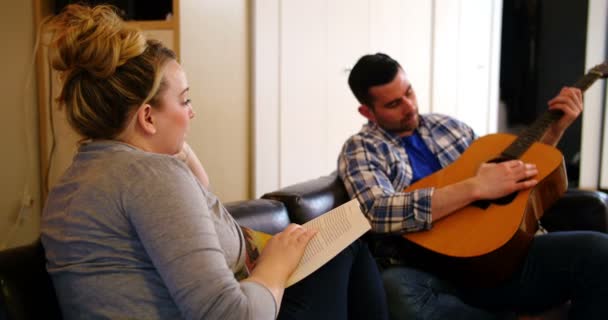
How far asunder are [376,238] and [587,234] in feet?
1.87

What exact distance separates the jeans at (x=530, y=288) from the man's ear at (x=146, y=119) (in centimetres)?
80

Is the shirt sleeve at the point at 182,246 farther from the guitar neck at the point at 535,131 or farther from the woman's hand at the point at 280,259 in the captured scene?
the guitar neck at the point at 535,131

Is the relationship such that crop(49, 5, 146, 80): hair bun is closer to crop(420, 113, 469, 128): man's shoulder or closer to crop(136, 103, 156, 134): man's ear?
crop(136, 103, 156, 134): man's ear

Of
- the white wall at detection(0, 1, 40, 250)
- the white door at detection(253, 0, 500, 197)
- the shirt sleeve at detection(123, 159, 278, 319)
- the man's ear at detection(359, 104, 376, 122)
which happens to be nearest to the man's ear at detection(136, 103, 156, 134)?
the shirt sleeve at detection(123, 159, 278, 319)

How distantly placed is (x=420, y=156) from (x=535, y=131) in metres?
0.37

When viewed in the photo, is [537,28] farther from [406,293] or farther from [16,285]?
[16,285]

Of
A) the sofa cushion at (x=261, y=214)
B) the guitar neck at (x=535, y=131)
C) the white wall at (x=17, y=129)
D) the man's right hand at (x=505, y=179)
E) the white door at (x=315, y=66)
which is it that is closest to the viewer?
the sofa cushion at (x=261, y=214)

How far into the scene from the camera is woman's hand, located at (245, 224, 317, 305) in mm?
1005

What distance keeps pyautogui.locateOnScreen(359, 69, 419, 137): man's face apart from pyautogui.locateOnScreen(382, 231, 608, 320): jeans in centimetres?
56

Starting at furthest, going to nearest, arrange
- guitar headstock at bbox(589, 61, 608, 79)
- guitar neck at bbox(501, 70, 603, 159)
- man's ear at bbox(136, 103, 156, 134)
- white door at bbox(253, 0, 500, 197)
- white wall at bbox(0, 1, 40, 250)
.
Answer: white door at bbox(253, 0, 500, 197) → white wall at bbox(0, 1, 40, 250) → guitar headstock at bbox(589, 61, 608, 79) → guitar neck at bbox(501, 70, 603, 159) → man's ear at bbox(136, 103, 156, 134)

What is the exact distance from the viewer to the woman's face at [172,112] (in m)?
1.02

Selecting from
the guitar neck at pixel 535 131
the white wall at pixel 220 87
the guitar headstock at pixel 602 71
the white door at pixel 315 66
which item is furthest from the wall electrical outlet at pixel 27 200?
the guitar headstock at pixel 602 71

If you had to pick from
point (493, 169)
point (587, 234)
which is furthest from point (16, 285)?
point (587, 234)

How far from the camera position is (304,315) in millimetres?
1061
